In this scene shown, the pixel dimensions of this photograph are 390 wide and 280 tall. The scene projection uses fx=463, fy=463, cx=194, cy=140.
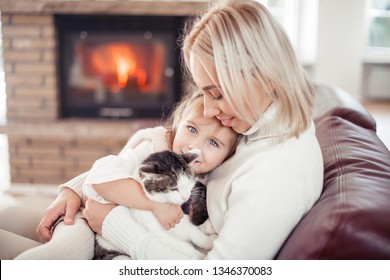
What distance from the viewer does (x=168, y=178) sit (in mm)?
1066

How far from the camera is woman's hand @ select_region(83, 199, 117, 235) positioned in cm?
108

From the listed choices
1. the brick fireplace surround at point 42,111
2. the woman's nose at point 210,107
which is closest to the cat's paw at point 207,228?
the woman's nose at point 210,107

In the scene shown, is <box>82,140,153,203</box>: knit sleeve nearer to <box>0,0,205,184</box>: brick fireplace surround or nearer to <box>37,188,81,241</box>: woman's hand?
<box>37,188,81,241</box>: woman's hand

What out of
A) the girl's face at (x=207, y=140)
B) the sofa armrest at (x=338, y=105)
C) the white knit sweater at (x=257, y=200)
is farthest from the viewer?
the sofa armrest at (x=338, y=105)

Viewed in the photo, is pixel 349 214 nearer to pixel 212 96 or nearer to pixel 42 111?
pixel 212 96

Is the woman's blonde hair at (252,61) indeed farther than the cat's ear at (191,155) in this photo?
No

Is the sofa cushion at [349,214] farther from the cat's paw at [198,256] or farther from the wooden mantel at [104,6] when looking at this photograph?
the wooden mantel at [104,6]

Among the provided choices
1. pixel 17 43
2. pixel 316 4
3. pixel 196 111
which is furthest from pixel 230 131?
pixel 316 4

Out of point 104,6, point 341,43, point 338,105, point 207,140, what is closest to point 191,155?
point 207,140

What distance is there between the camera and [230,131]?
1117mm

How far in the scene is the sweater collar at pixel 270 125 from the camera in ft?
3.28

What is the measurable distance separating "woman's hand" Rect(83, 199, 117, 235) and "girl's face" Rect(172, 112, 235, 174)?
0.23 metres

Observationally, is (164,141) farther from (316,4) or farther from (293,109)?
(316,4)
